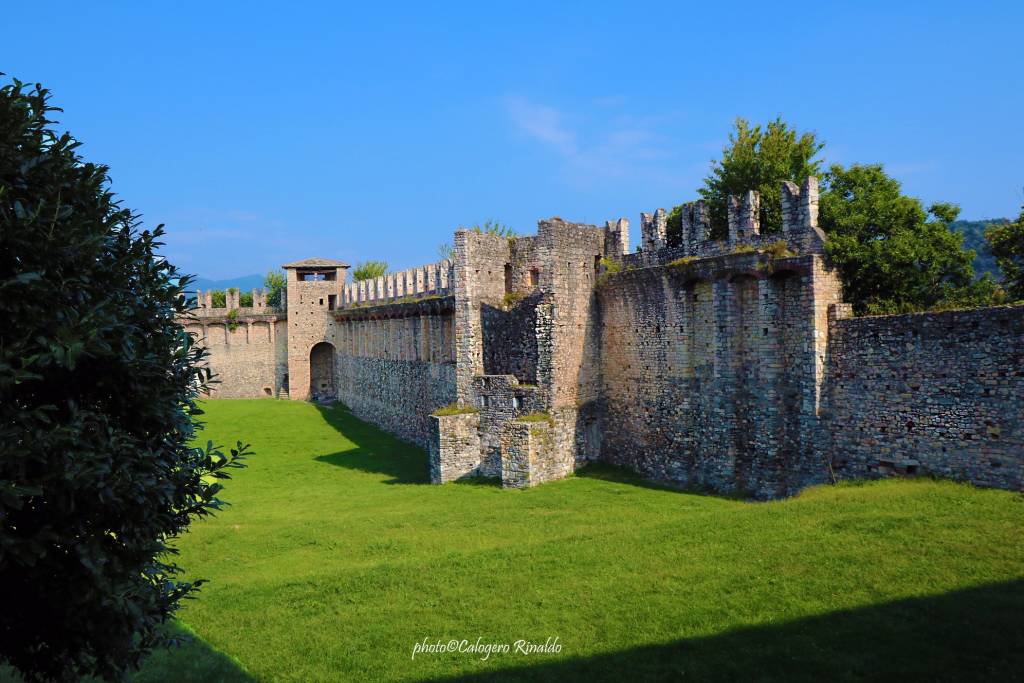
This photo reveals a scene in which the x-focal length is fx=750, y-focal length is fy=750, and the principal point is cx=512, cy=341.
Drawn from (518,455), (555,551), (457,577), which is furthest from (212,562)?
(518,455)

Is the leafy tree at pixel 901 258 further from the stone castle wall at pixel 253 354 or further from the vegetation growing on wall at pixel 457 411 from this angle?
the stone castle wall at pixel 253 354

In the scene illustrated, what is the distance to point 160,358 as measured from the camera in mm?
7363

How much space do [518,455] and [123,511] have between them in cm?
1604

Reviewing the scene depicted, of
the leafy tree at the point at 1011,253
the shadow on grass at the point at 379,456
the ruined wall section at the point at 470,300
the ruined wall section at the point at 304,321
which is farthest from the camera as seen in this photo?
the ruined wall section at the point at 304,321

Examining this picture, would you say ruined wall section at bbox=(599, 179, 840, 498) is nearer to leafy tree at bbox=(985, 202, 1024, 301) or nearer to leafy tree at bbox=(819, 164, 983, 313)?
leafy tree at bbox=(819, 164, 983, 313)

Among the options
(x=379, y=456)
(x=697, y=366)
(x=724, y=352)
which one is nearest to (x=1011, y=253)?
(x=724, y=352)

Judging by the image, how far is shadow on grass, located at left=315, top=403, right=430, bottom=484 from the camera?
1032 inches

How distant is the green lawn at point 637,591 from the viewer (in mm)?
9117

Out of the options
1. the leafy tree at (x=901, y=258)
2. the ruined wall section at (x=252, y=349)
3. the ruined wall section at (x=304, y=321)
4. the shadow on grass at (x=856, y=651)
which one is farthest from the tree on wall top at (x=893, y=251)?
the ruined wall section at (x=252, y=349)

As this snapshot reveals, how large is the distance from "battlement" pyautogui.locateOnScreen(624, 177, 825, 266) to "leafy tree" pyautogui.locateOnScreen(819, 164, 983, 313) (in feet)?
2.25

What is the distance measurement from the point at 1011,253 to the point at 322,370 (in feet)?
133

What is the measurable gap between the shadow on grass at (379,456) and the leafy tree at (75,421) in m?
17.8

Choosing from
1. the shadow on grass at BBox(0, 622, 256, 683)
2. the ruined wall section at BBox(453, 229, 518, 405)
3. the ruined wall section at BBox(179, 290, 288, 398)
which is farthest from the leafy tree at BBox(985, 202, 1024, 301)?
the ruined wall section at BBox(179, 290, 288, 398)

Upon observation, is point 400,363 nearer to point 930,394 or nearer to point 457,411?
point 457,411
